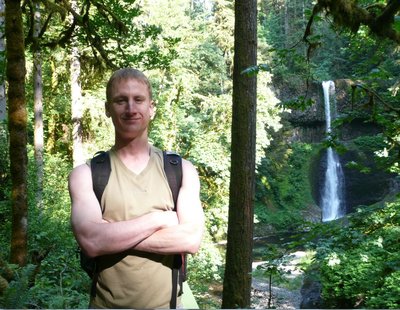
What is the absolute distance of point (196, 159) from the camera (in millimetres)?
16859

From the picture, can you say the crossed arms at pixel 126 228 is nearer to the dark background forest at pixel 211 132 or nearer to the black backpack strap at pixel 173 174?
the black backpack strap at pixel 173 174

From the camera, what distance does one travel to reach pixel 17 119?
5582 millimetres

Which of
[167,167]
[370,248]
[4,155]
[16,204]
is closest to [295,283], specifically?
[370,248]

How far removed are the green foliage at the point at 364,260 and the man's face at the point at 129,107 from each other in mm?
3843

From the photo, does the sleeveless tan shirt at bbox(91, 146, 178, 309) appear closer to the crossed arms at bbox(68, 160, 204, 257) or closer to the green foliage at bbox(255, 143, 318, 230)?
the crossed arms at bbox(68, 160, 204, 257)

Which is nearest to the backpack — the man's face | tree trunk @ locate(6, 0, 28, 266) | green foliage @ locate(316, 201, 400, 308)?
the man's face

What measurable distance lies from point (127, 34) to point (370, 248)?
18.6 feet

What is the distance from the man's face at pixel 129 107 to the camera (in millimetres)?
2094

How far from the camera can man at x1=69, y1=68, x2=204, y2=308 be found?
1.96 meters

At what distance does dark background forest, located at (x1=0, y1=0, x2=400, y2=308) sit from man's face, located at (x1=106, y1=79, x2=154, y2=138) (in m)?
1.56

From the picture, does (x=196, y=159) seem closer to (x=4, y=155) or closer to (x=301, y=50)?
(x=4, y=155)

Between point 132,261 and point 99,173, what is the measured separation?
414 mm

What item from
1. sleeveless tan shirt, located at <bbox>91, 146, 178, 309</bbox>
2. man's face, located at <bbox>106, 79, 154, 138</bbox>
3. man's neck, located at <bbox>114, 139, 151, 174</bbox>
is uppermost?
man's face, located at <bbox>106, 79, 154, 138</bbox>

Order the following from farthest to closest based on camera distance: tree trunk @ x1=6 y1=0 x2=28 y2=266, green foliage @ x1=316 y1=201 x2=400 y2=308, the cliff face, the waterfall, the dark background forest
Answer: the waterfall, the cliff face, green foliage @ x1=316 y1=201 x2=400 y2=308, tree trunk @ x1=6 y1=0 x2=28 y2=266, the dark background forest
